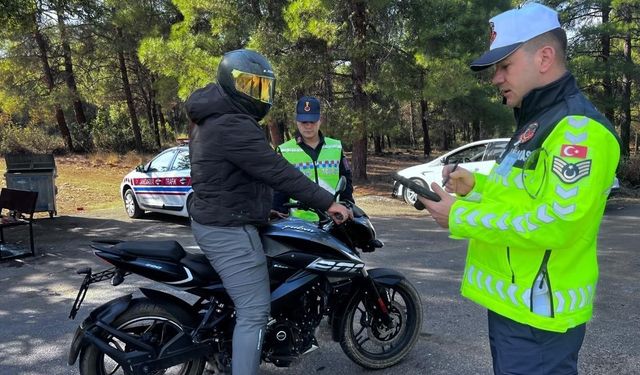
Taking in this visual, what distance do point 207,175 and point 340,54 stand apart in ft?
42.8

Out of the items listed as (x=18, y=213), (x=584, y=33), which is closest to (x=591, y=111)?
(x=18, y=213)

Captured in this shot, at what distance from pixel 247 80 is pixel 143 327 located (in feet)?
5.23

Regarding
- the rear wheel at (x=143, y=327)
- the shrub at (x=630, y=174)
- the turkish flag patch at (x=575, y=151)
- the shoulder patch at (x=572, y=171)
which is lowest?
the shrub at (x=630, y=174)

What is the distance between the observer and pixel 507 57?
1.80m

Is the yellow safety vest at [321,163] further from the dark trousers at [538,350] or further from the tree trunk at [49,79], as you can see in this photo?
the tree trunk at [49,79]

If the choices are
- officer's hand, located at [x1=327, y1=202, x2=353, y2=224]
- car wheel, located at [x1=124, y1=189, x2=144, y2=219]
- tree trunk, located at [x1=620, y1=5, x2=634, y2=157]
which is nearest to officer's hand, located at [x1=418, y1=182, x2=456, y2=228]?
officer's hand, located at [x1=327, y1=202, x2=353, y2=224]

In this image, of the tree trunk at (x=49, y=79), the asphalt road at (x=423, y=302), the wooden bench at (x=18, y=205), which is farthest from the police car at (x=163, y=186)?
the tree trunk at (x=49, y=79)

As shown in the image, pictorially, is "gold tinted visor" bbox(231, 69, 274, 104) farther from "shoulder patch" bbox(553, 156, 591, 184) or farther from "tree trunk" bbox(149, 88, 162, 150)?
"tree trunk" bbox(149, 88, 162, 150)

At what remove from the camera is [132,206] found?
37.4 feet

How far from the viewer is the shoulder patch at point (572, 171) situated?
5.28ft

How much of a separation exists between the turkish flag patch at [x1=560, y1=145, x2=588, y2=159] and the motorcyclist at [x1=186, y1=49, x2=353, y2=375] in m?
1.44

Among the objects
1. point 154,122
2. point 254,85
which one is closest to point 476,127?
point 154,122

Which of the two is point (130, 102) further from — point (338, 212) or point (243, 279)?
point (338, 212)

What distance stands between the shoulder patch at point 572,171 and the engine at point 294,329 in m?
1.95
